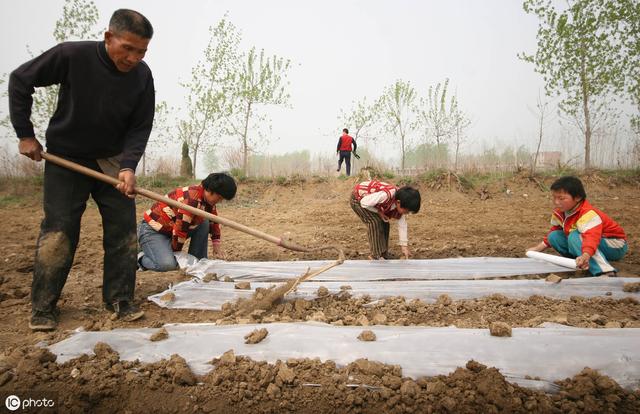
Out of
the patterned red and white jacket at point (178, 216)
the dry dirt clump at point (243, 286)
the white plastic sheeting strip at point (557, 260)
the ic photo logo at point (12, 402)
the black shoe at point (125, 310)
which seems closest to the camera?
the ic photo logo at point (12, 402)

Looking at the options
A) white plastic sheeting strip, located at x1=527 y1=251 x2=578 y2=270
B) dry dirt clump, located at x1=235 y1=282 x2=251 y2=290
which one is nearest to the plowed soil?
white plastic sheeting strip, located at x1=527 y1=251 x2=578 y2=270

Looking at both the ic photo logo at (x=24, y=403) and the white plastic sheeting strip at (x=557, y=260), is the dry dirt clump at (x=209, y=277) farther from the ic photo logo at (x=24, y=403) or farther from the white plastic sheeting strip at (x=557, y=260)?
the white plastic sheeting strip at (x=557, y=260)

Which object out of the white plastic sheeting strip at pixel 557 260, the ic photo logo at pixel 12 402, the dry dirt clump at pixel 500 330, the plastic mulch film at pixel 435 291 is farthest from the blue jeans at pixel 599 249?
the ic photo logo at pixel 12 402

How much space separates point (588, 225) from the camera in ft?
10.7

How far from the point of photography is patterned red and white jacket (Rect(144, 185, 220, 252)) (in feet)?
11.4

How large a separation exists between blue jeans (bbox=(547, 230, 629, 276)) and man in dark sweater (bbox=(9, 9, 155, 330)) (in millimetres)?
3434

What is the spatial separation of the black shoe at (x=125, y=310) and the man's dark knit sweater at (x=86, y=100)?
0.90 meters

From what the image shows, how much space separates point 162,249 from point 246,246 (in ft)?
5.45

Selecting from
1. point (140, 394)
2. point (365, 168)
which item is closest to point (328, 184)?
point (365, 168)

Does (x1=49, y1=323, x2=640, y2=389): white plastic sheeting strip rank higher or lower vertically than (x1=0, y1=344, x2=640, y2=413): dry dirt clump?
higher

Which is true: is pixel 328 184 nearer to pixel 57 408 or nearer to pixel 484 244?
pixel 484 244

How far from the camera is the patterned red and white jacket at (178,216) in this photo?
349cm

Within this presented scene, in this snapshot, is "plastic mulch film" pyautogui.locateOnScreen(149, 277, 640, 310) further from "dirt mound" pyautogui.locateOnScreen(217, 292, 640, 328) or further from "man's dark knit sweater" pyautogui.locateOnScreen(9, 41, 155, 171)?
"man's dark knit sweater" pyautogui.locateOnScreen(9, 41, 155, 171)

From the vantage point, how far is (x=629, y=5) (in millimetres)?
10172
